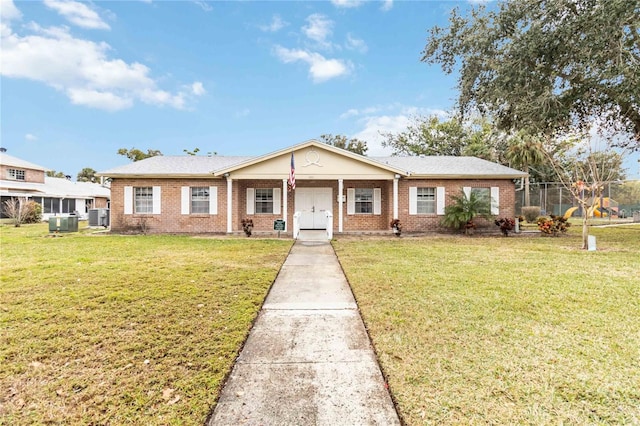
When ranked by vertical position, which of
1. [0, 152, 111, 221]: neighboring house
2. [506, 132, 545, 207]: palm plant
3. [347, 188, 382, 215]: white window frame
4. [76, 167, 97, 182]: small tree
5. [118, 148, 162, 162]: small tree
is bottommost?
[347, 188, 382, 215]: white window frame

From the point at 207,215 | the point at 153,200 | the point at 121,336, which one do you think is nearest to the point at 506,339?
the point at 121,336

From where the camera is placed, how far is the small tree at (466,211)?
1309cm

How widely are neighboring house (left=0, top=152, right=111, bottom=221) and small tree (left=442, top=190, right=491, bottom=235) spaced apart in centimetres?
2826

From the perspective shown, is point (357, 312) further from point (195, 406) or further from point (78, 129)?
point (78, 129)

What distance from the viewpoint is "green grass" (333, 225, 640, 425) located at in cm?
233

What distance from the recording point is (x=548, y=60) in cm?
1114

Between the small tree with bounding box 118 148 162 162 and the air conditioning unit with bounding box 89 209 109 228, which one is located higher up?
the small tree with bounding box 118 148 162 162

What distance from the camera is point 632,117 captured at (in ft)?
39.9

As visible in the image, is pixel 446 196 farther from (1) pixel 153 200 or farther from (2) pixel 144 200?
(2) pixel 144 200

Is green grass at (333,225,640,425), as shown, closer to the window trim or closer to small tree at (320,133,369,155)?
small tree at (320,133,369,155)

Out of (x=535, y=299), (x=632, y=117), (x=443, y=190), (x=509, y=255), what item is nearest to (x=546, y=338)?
(x=535, y=299)

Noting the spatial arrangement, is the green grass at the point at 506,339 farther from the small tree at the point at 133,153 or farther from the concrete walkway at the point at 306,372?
the small tree at the point at 133,153

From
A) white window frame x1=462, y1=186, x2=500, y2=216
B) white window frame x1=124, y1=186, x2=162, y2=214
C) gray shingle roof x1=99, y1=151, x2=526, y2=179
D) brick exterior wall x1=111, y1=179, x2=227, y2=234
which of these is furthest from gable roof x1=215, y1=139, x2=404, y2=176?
white window frame x1=462, y1=186, x2=500, y2=216

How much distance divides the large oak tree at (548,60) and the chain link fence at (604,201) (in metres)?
11.8
